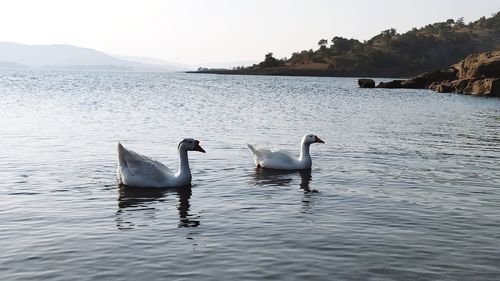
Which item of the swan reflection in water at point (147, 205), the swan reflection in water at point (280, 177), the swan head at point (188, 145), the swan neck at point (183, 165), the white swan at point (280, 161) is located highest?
the swan head at point (188, 145)

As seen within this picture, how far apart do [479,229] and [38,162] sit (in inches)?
619

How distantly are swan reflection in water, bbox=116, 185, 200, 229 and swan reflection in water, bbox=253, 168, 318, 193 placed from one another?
2786mm

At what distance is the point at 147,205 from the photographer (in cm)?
1688

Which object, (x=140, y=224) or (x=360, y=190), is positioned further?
(x=360, y=190)

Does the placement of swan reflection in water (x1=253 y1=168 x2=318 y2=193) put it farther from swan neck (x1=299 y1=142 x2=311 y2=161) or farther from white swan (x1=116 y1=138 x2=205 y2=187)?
white swan (x1=116 y1=138 x2=205 y2=187)

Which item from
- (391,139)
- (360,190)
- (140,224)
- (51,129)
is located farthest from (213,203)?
(51,129)

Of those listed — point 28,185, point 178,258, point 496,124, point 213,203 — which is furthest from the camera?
point 496,124

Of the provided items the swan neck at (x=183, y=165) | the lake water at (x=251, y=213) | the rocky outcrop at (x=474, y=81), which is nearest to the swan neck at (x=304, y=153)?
the lake water at (x=251, y=213)

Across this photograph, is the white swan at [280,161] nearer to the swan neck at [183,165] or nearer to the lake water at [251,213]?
the lake water at [251,213]

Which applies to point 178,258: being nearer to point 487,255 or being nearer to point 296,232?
point 296,232

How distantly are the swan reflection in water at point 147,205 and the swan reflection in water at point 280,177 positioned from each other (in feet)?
9.14

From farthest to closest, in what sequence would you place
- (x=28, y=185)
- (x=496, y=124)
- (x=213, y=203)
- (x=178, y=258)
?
(x=496, y=124) < (x=28, y=185) < (x=213, y=203) < (x=178, y=258)

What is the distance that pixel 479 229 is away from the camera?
48.4 ft

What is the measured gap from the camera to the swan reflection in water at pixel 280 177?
20328mm
